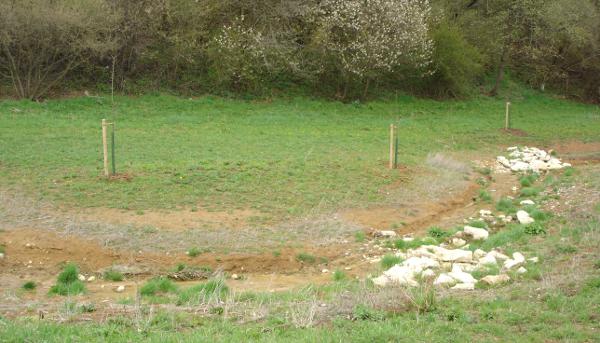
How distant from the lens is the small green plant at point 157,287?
8953 millimetres

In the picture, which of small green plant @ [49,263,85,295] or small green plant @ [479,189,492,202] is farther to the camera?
small green plant @ [479,189,492,202]

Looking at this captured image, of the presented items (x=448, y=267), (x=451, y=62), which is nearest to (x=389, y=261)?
(x=448, y=267)

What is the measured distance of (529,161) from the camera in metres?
19.6

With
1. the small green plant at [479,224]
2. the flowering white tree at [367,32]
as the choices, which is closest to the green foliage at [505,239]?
the small green plant at [479,224]

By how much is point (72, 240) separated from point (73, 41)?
593 inches

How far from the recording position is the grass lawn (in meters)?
13.8

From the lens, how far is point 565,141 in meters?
24.1

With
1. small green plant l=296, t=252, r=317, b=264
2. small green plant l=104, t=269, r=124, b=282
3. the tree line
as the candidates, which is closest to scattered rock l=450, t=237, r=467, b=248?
small green plant l=296, t=252, r=317, b=264

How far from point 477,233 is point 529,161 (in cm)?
857

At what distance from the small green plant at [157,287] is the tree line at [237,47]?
663 inches

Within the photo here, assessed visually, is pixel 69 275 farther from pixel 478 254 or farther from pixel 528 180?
pixel 528 180

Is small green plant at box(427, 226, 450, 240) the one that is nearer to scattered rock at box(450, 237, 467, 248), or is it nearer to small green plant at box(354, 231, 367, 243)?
scattered rock at box(450, 237, 467, 248)

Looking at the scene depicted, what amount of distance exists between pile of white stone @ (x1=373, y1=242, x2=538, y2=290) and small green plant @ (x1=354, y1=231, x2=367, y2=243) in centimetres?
122

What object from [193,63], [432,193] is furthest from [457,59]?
[432,193]
